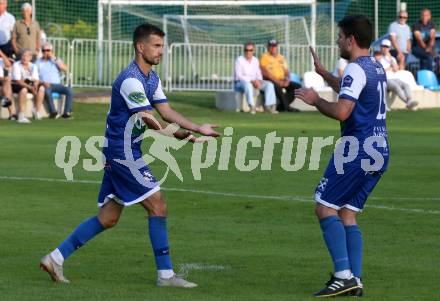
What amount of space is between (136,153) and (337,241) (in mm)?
1655

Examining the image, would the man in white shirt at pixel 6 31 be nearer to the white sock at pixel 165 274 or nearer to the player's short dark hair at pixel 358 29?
the white sock at pixel 165 274

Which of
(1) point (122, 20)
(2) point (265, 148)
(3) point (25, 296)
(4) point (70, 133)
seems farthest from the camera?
(1) point (122, 20)

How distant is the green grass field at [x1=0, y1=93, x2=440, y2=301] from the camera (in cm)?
967

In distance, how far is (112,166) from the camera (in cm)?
982

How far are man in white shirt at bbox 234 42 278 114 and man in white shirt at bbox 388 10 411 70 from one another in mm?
4849

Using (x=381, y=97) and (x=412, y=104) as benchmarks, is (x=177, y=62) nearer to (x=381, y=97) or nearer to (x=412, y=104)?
(x=412, y=104)

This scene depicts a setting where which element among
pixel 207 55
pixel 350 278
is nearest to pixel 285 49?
pixel 207 55

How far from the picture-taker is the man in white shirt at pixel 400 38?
34656 millimetres

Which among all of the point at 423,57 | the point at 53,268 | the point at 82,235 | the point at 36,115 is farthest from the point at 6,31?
the point at 53,268

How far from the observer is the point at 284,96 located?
3181cm

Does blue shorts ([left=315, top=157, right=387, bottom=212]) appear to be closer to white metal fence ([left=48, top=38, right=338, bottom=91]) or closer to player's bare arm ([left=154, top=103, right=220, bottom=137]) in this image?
player's bare arm ([left=154, top=103, right=220, bottom=137])

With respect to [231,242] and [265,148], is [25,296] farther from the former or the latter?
[265,148]

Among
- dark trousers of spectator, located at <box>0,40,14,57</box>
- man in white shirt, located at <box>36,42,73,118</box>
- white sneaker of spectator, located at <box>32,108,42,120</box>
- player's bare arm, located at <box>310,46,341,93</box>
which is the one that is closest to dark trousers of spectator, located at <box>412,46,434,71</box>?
man in white shirt, located at <box>36,42,73,118</box>

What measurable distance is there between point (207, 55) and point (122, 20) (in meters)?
5.99
